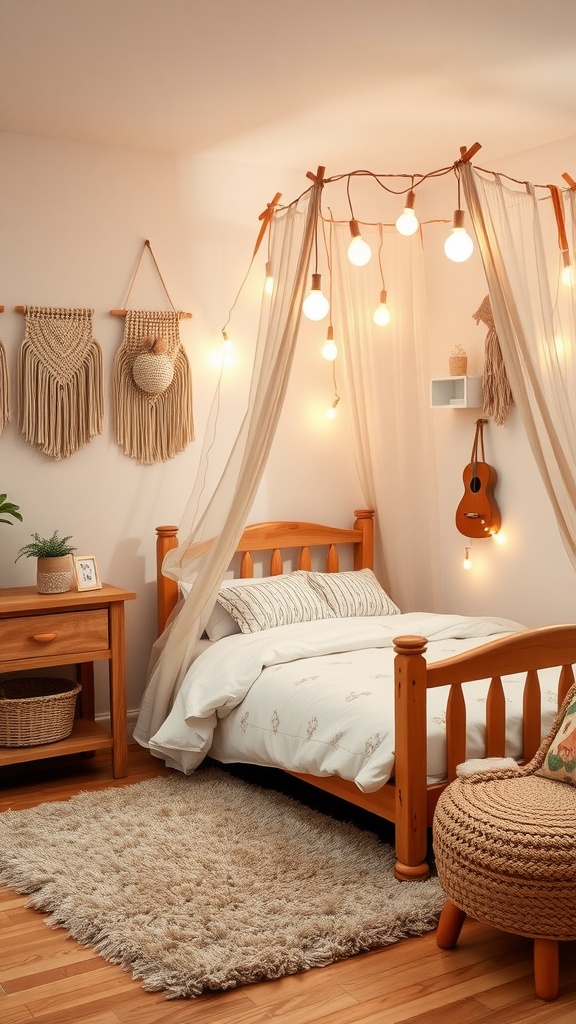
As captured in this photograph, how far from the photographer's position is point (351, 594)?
469 centimetres

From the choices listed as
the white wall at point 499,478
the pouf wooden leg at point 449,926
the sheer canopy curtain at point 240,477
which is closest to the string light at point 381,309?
the white wall at point 499,478

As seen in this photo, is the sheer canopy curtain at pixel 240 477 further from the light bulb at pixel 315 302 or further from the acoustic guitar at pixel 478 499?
the acoustic guitar at pixel 478 499

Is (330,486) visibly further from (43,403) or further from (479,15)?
(479,15)

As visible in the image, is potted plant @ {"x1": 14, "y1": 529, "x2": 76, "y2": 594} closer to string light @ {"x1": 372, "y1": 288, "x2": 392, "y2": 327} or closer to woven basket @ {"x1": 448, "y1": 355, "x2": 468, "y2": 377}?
string light @ {"x1": 372, "y1": 288, "x2": 392, "y2": 327}

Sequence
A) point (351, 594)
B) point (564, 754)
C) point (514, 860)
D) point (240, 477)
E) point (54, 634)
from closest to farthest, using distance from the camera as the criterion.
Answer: point (514, 860) < point (564, 754) < point (240, 477) < point (54, 634) < point (351, 594)

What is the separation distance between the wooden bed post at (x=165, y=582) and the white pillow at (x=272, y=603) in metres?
0.25

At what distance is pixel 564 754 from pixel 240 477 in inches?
63.3

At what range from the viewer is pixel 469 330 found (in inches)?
198

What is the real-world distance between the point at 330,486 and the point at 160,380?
111cm

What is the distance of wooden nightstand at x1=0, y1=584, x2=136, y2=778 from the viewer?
393 centimetres

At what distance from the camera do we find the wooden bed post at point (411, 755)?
10.0 feet

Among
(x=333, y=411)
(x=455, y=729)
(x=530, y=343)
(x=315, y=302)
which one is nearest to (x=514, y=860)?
(x=455, y=729)

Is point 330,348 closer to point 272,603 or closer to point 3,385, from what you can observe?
point 272,603

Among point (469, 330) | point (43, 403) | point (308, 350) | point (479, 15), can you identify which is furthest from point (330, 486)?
point (479, 15)
